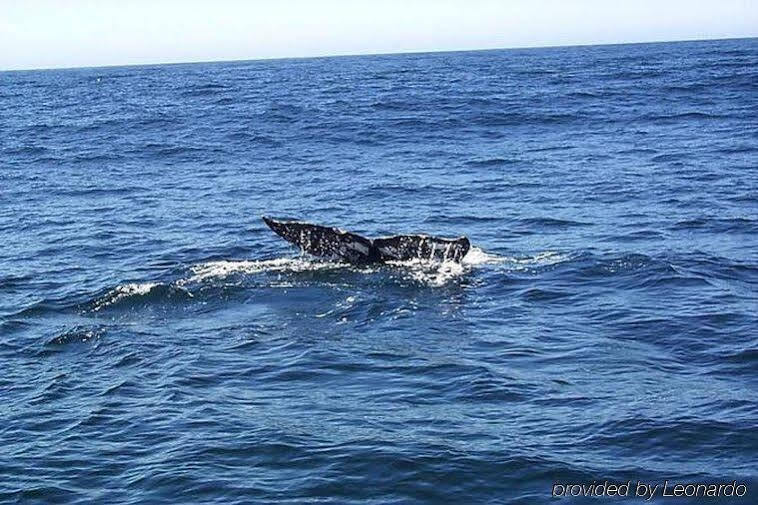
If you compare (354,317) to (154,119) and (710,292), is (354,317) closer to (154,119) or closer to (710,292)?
(710,292)

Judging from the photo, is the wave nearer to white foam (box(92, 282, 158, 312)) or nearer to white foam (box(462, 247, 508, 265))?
white foam (box(92, 282, 158, 312))

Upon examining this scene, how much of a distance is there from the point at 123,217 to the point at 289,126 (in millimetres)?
22249

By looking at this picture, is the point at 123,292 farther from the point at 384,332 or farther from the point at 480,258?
the point at 480,258

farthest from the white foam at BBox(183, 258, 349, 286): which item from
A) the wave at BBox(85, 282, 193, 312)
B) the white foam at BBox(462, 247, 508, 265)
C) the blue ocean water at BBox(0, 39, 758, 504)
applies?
the white foam at BBox(462, 247, 508, 265)

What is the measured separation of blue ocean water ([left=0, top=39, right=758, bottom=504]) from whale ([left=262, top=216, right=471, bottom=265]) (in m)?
0.30

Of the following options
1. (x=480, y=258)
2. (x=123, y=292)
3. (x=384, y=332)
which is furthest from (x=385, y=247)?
(x=123, y=292)

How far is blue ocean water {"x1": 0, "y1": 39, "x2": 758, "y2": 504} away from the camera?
12234 millimetres

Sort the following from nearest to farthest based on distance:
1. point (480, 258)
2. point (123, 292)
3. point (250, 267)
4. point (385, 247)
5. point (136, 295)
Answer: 1. point (136, 295)
2. point (123, 292)
3. point (385, 247)
4. point (250, 267)
5. point (480, 258)

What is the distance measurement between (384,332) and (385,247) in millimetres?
4126

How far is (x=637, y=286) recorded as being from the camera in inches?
772

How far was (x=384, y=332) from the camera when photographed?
17.2m

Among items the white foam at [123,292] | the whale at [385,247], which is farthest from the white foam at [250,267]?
the white foam at [123,292]

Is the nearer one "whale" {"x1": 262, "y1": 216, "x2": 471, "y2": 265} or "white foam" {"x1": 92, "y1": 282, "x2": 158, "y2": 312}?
"white foam" {"x1": 92, "y1": 282, "x2": 158, "y2": 312}

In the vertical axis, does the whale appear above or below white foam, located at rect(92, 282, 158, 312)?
above
